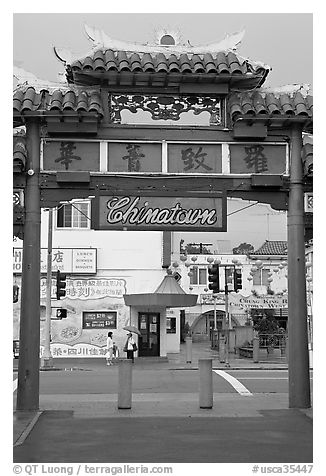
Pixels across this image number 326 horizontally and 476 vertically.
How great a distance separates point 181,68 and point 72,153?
265 cm

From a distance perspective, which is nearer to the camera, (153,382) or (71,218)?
(153,382)

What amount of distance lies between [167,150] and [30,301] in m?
3.92

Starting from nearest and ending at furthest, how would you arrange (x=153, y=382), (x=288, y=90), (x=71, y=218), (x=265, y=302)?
(x=288, y=90) → (x=153, y=382) → (x=71, y=218) → (x=265, y=302)

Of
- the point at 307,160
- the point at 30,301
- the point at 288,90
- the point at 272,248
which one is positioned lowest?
the point at 30,301

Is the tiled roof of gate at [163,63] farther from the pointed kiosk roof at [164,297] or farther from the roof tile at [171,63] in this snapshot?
the pointed kiosk roof at [164,297]

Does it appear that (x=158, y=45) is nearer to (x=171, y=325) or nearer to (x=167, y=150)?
(x=167, y=150)

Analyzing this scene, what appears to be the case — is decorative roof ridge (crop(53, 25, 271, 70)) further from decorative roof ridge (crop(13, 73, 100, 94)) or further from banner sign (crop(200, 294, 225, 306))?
banner sign (crop(200, 294, 225, 306))

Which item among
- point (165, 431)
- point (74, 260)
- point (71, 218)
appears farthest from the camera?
point (71, 218)

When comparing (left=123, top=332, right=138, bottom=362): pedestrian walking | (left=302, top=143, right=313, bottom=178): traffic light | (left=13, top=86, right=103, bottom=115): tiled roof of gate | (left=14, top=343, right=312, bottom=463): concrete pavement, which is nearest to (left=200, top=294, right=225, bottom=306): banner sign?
(left=123, top=332, right=138, bottom=362): pedestrian walking

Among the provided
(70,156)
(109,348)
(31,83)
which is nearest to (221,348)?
(109,348)

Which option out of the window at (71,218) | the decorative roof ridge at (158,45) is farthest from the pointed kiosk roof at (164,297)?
the decorative roof ridge at (158,45)

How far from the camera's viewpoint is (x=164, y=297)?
97.3ft

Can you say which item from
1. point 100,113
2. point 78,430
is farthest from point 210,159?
point 78,430

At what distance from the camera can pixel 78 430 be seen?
10.8m
